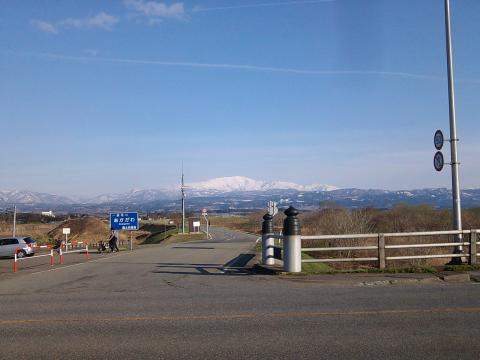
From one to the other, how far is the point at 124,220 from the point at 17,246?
33.0 feet

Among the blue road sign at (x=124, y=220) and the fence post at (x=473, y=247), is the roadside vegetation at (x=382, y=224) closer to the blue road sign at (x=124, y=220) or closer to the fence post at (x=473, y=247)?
the fence post at (x=473, y=247)

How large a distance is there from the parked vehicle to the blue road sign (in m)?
8.25

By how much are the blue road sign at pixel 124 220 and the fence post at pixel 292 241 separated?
31944 millimetres

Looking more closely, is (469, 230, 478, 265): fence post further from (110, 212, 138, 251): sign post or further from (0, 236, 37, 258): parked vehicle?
(110, 212, 138, 251): sign post

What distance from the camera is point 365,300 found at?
1083cm

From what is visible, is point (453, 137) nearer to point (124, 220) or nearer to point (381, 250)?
point (381, 250)

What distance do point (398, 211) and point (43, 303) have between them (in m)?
60.6

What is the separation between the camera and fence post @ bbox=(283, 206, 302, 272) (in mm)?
15164

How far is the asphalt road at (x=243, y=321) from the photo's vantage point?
7031mm

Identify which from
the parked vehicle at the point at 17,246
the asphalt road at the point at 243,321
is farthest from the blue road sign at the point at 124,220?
the asphalt road at the point at 243,321

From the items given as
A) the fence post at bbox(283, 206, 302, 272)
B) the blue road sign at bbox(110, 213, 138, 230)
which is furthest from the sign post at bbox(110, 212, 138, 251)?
the fence post at bbox(283, 206, 302, 272)

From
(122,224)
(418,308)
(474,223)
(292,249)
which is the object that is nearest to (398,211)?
(474,223)

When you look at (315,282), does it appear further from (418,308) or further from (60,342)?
(60,342)

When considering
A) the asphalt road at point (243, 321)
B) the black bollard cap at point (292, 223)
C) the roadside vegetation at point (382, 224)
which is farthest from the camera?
the roadside vegetation at point (382, 224)
